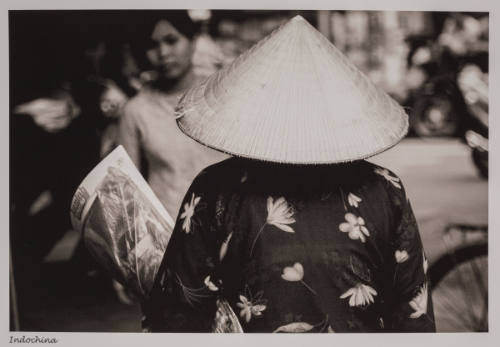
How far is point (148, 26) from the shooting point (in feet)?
4.13

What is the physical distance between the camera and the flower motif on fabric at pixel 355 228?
3.35 ft

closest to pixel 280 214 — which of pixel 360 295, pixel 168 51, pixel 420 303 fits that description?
pixel 360 295

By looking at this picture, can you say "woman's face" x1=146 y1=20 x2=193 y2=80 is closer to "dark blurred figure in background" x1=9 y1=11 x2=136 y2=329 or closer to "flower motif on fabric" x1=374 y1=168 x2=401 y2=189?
"dark blurred figure in background" x1=9 y1=11 x2=136 y2=329

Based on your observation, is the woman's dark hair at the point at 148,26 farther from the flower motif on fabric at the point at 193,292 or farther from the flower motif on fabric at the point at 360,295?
the flower motif on fabric at the point at 360,295

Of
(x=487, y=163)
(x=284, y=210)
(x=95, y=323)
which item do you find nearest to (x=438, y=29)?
(x=487, y=163)

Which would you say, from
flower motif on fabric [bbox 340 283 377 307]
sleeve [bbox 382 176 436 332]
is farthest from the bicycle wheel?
flower motif on fabric [bbox 340 283 377 307]

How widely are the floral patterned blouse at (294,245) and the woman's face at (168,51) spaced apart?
0.30m

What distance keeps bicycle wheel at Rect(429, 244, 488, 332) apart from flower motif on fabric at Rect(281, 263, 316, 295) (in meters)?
0.39

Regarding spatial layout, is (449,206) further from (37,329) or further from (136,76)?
(37,329)

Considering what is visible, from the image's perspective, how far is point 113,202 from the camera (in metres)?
1.24

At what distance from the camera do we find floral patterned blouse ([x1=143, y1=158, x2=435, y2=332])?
3.35ft

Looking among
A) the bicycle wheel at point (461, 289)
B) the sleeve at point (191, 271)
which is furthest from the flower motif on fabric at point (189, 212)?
the bicycle wheel at point (461, 289)

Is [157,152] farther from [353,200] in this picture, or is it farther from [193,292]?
[353,200]

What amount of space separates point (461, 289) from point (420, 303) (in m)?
0.23
